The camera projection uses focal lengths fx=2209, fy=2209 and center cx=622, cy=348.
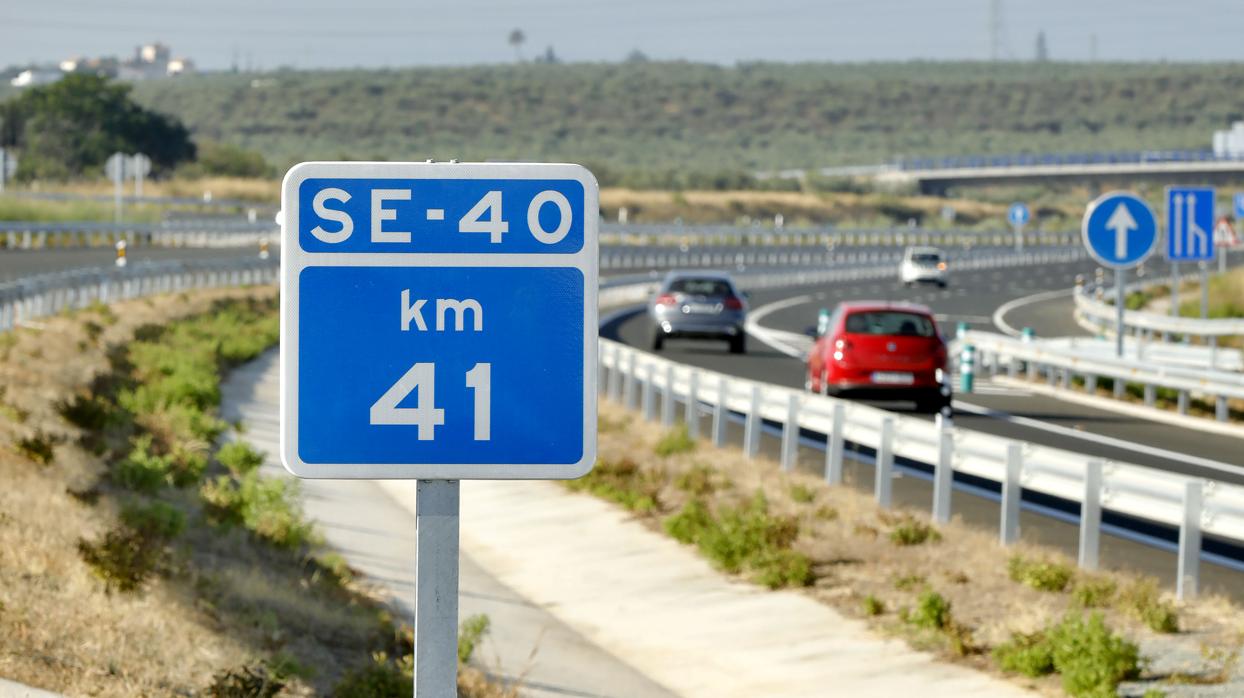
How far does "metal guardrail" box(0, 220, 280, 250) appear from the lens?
69.1m

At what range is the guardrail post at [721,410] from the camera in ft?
74.9

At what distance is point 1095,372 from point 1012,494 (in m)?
15.4

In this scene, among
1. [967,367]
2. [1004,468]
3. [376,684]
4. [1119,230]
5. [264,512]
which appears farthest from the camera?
[967,367]

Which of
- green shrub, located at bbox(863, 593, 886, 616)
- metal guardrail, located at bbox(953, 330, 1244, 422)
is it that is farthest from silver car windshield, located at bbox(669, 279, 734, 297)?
green shrub, located at bbox(863, 593, 886, 616)

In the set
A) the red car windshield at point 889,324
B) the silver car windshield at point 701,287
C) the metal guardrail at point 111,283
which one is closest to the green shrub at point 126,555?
the red car windshield at point 889,324

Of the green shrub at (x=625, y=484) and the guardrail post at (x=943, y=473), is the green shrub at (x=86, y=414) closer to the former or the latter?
the green shrub at (x=625, y=484)

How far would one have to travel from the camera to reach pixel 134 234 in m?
76.1

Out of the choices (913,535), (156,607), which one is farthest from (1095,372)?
(156,607)

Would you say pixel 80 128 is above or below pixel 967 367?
above

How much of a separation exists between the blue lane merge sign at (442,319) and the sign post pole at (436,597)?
94mm

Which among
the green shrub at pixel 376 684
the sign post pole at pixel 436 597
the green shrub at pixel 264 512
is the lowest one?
the green shrub at pixel 264 512

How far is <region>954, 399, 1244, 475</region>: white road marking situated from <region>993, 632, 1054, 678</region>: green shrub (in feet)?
32.8

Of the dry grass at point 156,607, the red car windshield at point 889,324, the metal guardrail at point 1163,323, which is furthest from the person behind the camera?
the metal guardrail at point 1163,323

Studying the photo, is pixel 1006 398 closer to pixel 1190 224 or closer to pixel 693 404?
pixel 1190 224
